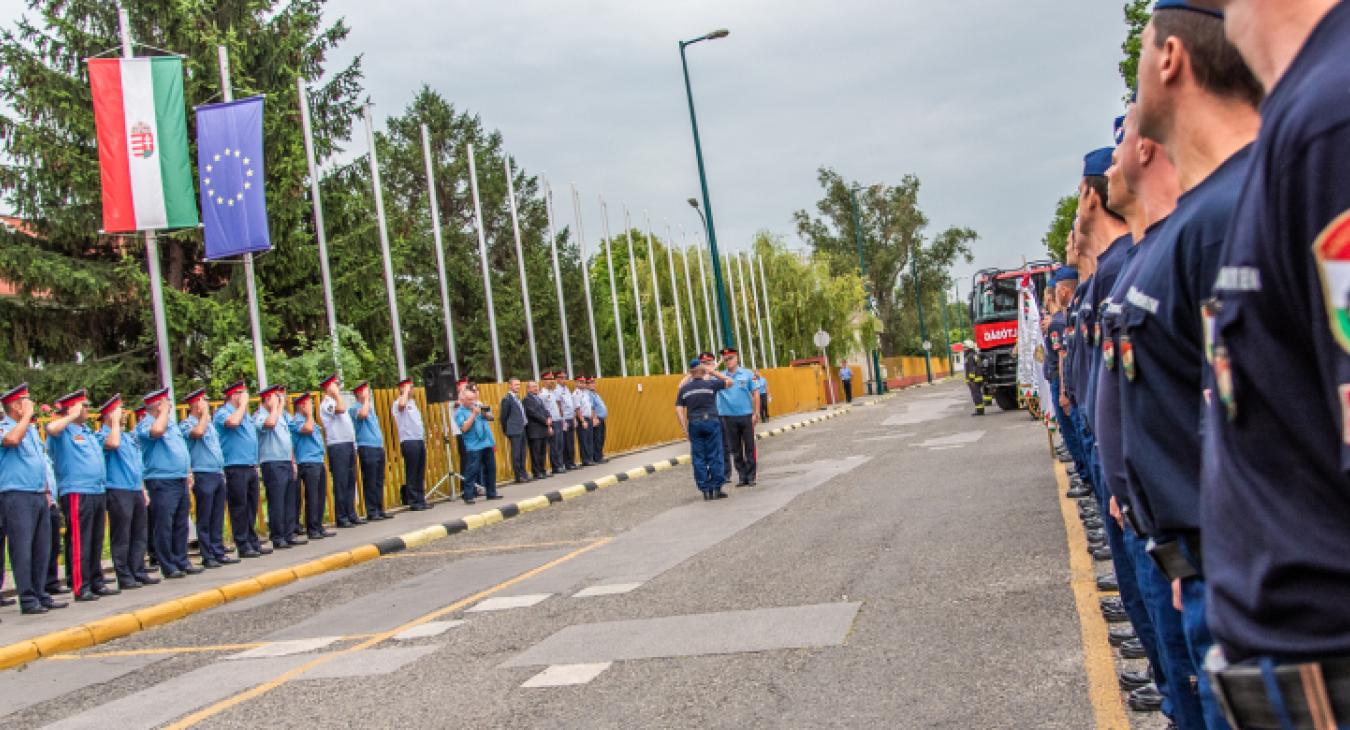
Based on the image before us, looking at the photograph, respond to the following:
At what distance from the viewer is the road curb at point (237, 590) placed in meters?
9.05

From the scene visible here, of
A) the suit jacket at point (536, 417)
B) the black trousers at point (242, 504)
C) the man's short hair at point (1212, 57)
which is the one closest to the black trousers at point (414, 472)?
the black trousers at point (242, 504)

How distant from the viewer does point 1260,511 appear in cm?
152

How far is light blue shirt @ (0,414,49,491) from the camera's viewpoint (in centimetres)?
1076

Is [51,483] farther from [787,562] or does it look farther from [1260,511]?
[1260,511]

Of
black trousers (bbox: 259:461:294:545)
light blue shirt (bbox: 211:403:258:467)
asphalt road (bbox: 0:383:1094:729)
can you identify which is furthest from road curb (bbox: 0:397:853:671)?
light blue shirt (bbox: 211:403:258:467)

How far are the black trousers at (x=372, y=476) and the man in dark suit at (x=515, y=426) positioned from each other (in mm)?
4646

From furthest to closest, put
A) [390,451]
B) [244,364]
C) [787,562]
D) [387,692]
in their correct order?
[244,364], [390,451], [787,562], [387,692]

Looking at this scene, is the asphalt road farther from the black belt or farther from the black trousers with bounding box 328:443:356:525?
the black trousers with bounding box 328:443:356:525

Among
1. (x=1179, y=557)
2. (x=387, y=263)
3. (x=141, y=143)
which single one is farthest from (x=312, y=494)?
(x=1179, y=557)

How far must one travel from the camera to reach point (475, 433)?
19.1 metres

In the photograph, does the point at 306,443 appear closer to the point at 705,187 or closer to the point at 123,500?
the point at 123,500

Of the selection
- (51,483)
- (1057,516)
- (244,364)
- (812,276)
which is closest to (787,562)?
(1057,516)

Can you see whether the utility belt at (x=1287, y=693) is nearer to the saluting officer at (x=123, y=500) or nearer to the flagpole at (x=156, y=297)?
the saluting officer at (x=123, y=500)

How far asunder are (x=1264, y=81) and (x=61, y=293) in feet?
99.7
